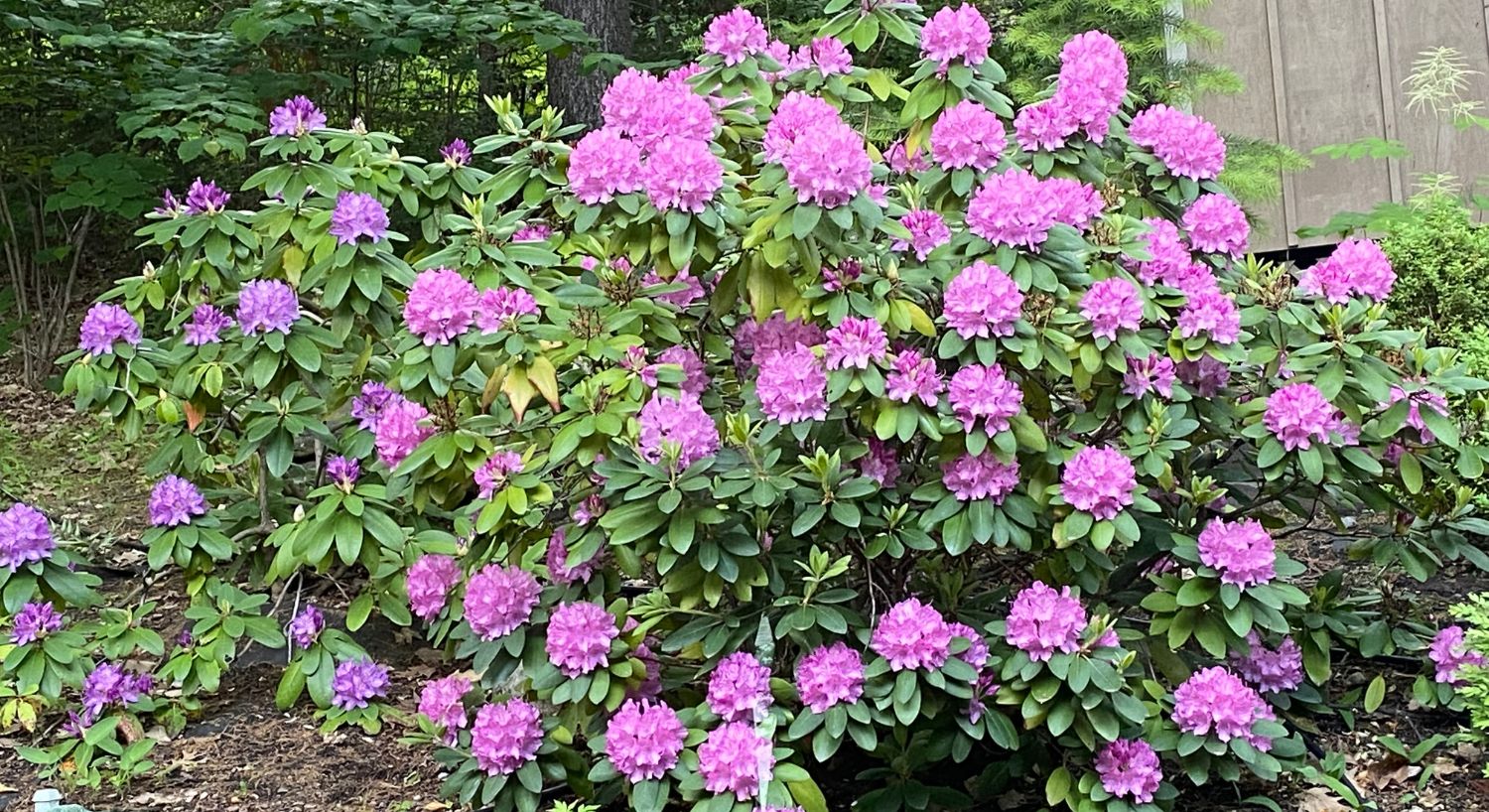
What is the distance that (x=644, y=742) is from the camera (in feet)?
7.71

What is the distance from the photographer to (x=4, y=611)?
3.15 metres

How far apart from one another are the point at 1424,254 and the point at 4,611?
142 inches

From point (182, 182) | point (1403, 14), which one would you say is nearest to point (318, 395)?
point (182, 182)

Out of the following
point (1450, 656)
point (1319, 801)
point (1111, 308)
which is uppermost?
point (1111, 308)

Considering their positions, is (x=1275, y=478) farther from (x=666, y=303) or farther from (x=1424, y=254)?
(x=1424, y=254)

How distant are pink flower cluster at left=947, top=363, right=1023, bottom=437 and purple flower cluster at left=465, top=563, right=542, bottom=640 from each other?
0.82 metres

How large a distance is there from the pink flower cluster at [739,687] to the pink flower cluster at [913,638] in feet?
0.65

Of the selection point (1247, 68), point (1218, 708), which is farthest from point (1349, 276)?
point (1247, 68)

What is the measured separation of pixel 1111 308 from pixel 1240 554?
46 centimetres

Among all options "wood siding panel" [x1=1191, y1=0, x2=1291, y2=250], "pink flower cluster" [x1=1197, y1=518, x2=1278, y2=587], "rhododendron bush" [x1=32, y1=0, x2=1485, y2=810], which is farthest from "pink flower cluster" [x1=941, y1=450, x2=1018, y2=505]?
"wood siding panel" [x1=1191, y1=0, x2=1291, y2=250]

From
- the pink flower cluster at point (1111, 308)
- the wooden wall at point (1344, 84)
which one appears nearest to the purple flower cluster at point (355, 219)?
the pink flower cluster at point (1111, 308)

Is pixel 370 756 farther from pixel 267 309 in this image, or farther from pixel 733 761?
pixel 733 761

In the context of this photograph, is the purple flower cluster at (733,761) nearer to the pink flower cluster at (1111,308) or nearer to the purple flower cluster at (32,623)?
the pink flower cluster at (1111,308)

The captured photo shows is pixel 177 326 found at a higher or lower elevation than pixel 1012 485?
higher
